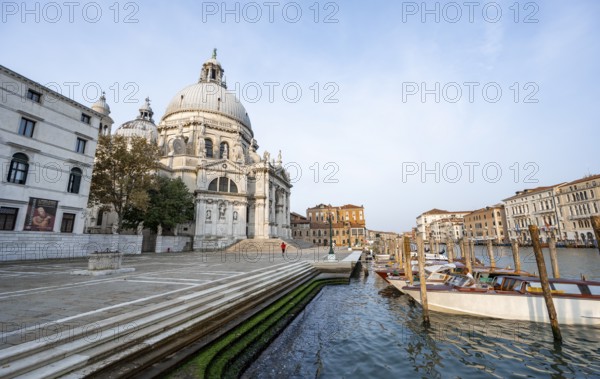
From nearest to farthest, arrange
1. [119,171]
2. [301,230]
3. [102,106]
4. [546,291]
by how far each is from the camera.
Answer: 1. [546,291]
2. [119,171]
3. [102,106]
4. [301,230]

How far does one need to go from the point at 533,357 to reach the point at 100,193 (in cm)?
2988

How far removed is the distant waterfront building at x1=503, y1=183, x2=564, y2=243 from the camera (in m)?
56.2

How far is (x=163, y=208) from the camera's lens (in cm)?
2992

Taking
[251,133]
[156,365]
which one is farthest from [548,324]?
[251,133]

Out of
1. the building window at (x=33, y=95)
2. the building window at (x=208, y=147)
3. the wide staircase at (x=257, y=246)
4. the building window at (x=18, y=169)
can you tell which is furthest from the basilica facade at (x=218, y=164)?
the building window at (x=18, y=169)

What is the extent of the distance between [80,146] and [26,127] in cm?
348

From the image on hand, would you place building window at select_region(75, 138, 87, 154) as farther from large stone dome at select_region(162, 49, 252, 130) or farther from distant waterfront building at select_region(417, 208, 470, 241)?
distant waterfront building at select_region(417, 208, 470, 241)

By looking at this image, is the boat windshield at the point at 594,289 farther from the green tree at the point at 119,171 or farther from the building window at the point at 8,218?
the building window at the point at 8,218

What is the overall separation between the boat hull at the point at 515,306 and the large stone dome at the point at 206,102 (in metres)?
44.7

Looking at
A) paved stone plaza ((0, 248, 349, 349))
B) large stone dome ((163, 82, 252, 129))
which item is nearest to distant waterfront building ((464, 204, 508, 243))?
large stone dome ((163, 82, 252, 129))

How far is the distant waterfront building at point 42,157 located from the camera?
17125 mm

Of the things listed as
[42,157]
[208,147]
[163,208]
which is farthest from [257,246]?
[42,157]

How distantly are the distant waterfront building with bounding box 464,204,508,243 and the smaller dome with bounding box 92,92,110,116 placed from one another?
266 ft

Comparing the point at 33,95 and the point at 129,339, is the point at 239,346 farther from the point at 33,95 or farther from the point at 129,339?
the point at 33,95
